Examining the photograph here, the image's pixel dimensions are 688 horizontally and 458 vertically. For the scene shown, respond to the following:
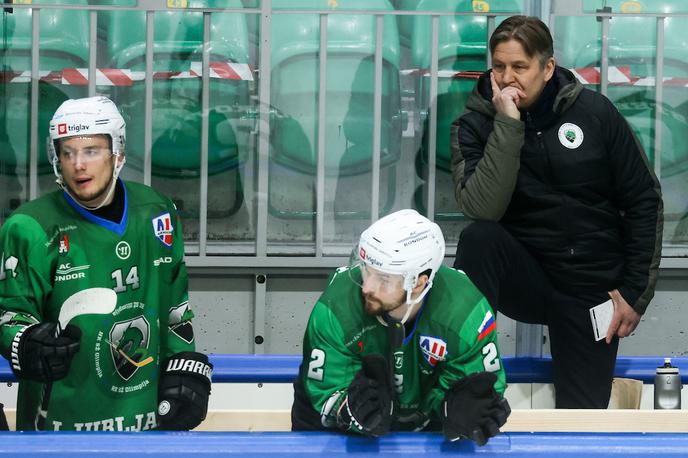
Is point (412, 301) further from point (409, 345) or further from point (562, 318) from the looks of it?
point (562, 318)

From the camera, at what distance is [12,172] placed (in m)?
3.87

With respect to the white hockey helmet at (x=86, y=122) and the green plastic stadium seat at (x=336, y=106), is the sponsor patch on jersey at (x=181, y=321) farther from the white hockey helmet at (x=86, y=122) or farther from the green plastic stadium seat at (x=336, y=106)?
the green plastic stadium seat at (x=336, y=106)

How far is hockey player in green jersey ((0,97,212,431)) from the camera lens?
2695 mm

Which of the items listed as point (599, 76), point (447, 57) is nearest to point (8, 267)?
point (447, 57)

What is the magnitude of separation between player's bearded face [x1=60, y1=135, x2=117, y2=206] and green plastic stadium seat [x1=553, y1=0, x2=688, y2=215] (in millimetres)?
1726

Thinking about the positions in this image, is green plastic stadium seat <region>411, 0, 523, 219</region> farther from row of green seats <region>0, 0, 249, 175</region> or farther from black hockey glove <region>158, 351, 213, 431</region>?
black hockey glove <region>158, 351, 213, 431</region>

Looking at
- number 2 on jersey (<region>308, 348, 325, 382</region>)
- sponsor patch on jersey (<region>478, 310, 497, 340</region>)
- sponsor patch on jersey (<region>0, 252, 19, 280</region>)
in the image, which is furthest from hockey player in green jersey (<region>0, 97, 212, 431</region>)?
sponsor patch on jersey (<region>478, 310, 497, 340</region>)

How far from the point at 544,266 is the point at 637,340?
797 millimetres

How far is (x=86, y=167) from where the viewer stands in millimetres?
2723

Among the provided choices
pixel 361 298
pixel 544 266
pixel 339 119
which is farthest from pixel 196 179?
pixel 361 298

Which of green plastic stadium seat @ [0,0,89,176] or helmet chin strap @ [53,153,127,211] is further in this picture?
green plastic stadium seat @ [0,0,89,176]

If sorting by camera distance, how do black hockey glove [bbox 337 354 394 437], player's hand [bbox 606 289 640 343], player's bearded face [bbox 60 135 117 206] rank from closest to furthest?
black hockey glove [bbox 337 354 394 437]
player's bearded face [bbox 60 135 117 206]
player's hand [bbox 606 289 640 343]

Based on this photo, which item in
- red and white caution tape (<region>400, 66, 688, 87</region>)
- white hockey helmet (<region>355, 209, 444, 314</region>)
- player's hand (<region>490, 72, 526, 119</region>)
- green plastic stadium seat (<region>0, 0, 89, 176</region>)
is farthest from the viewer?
red and white caution tape (<region>400, 66, 688, 87</region>)

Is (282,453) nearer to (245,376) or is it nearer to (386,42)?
(245,376)
